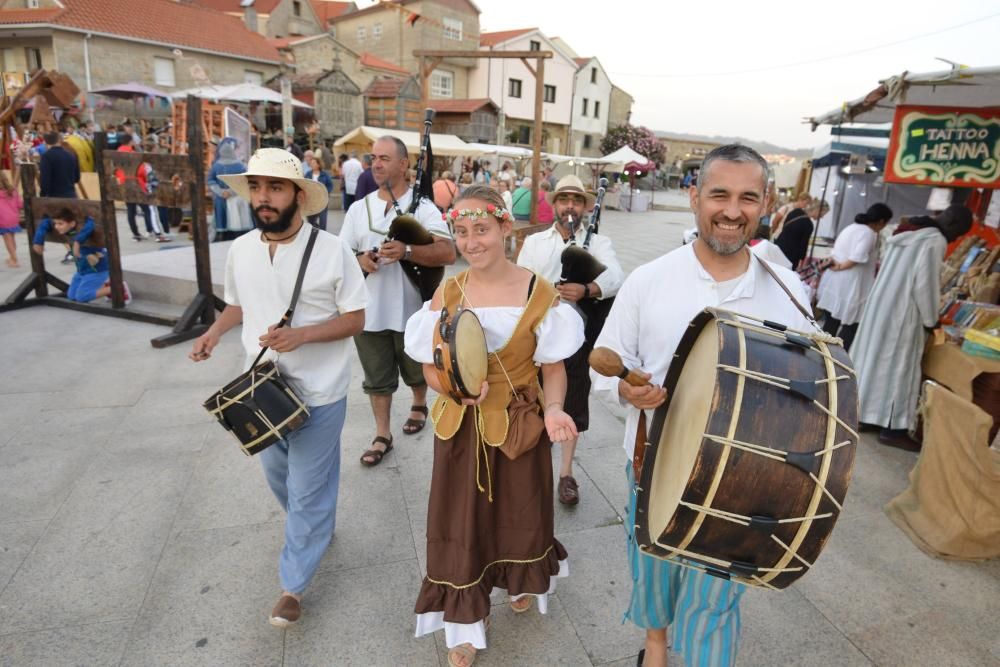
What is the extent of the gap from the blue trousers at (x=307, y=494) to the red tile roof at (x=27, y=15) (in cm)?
3257

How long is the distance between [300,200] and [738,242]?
184cm

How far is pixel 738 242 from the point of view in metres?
1.89

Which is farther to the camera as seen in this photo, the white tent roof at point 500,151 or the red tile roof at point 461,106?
the red tile roof at point 461,106

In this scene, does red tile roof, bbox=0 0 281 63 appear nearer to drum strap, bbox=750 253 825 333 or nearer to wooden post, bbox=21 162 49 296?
A: wooden post, bbox=21 162 49 296

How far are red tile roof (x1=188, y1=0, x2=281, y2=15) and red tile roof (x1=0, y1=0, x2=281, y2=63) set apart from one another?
12011 millimetres

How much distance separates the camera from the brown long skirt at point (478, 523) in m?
2.28

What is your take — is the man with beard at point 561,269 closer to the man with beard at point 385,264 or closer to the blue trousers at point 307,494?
the man with beard at point 385,264

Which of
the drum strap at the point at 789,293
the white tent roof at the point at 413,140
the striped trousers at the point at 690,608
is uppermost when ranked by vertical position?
the white tent roof at the point at 413,140

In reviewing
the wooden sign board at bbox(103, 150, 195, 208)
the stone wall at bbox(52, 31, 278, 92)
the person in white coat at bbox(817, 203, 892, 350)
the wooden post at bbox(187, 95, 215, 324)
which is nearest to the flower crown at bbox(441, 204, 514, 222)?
the wooden post at bbox(187, 95, 215, 324)

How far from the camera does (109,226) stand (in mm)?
6609

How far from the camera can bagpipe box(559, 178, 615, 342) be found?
130 inches

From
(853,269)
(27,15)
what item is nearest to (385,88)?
(27,15)

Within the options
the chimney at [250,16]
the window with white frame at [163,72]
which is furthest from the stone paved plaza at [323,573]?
the chimney at [250,16]

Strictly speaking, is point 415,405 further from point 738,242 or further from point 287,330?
point 738,242
